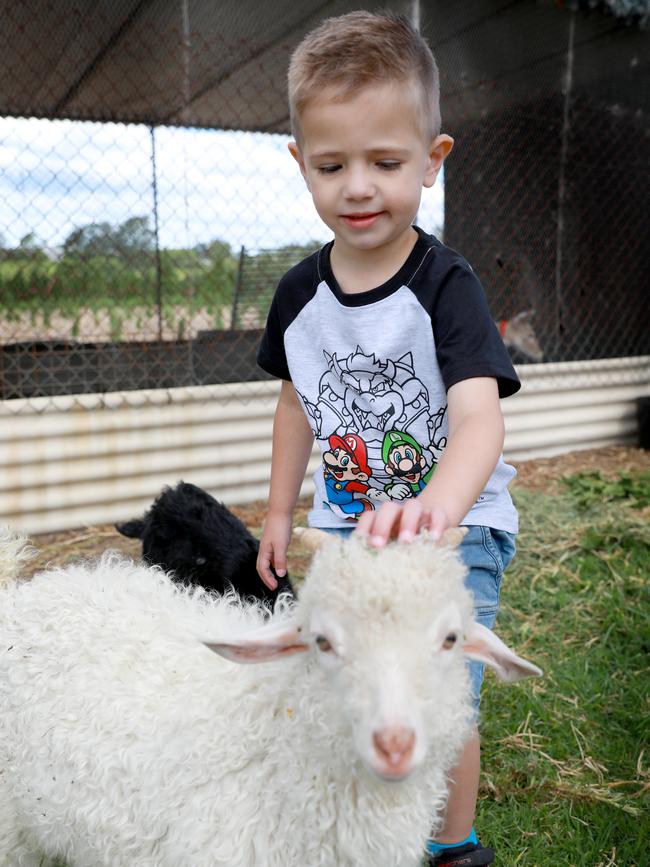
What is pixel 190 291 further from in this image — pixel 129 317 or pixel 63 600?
pixel 63 600

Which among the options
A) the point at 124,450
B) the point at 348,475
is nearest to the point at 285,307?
the point at 348,475

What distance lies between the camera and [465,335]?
5.64 feet

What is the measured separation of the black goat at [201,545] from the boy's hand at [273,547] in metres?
0.74

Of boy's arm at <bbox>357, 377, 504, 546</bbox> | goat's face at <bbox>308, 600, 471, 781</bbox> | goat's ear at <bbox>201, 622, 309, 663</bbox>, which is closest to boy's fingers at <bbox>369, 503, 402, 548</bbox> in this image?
boy's arm at <bbox>357, 377, 504, 546</bbox>

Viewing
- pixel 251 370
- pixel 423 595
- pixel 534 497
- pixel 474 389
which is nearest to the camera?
pixel 423 595

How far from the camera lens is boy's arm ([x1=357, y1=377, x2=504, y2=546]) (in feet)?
4.27

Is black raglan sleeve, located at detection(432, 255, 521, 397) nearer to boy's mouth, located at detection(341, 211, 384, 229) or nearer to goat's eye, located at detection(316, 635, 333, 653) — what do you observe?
boy's mouth, located at detection(341, 211, 384, 229)

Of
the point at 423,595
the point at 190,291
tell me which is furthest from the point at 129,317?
the point at 423,595

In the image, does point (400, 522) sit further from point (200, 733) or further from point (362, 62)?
point (362, 62)

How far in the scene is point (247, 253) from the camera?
600 cm

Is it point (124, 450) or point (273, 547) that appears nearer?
point (273, 547)

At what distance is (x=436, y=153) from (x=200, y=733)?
138 centimetres

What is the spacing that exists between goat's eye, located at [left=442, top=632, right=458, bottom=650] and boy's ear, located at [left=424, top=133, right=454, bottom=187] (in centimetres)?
105

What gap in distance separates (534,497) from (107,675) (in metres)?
4.02
